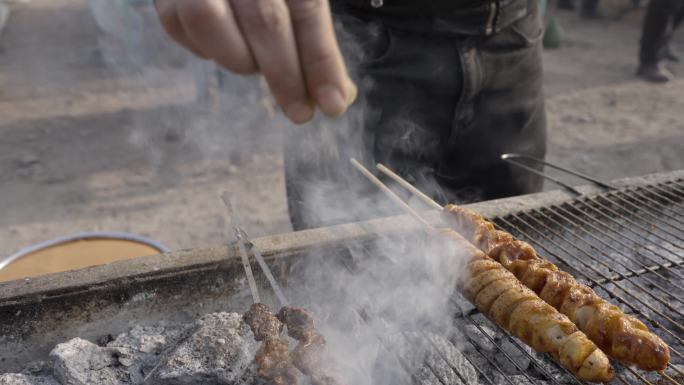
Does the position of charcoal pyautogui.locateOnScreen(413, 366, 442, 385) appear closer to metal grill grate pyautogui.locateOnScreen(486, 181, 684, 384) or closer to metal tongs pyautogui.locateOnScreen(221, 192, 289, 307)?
metal tongs pyautogui.locateOnScreen(221, 192, 289, 307)

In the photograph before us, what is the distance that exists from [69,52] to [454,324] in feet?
36.5

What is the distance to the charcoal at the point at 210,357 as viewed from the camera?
2.06 metres

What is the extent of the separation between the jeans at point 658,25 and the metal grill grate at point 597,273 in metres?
7.79

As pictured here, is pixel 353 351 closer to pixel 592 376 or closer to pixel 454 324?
pixel 454 324

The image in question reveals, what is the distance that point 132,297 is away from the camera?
8.07ft

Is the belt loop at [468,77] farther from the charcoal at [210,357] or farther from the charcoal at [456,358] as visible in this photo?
the charcoal at [210,357]

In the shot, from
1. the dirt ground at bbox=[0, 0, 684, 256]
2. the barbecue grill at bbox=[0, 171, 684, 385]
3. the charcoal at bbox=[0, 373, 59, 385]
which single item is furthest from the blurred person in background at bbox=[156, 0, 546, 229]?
the dirt ground at bbox=[0, 0, 684, 256]

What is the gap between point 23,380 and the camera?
2.09 meters

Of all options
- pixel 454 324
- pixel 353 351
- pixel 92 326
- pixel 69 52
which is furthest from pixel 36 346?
pixel 69 52

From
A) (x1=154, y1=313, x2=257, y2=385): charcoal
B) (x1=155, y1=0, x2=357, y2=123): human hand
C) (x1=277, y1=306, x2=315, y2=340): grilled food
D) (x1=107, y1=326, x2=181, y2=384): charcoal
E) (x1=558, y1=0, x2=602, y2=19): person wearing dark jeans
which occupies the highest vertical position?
(x1=155, y1=0, x2=357, y2=123): human hand

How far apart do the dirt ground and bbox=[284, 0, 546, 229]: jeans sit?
90.2 inches

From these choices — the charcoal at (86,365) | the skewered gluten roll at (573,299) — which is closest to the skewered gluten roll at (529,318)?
the skewered gluten roll at (573,299)

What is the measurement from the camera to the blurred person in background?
3312 mm

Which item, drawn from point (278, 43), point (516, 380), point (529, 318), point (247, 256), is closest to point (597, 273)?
point (529, 318)
